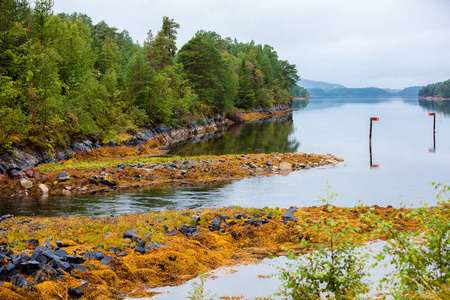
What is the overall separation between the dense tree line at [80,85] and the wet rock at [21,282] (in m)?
18.2

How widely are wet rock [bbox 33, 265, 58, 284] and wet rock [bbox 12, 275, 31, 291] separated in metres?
0.21

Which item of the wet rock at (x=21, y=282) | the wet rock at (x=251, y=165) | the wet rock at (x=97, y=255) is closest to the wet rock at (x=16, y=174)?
the wet rock at (x=97, y=255)

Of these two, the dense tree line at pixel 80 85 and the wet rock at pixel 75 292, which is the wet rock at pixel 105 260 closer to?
the wet rock at pixel 75 292

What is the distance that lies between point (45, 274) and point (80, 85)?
32.0m

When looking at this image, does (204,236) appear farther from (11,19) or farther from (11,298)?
(11,19)

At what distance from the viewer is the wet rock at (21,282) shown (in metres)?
8.91

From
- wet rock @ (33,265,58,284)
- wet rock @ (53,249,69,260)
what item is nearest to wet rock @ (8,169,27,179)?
wet rock @ (53,249,69,260)

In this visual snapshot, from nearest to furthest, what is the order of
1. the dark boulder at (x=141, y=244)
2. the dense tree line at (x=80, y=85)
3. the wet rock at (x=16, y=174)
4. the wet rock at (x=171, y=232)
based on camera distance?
the dark boulder at (x=141, y=244) → the wet rock at (x=171, y=232) → the wet rock at (x=16, y=174) → the dense tree line at (x=80, y=85)

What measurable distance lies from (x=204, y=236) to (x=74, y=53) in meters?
34.8

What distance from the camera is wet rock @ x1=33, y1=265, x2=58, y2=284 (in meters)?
9.23

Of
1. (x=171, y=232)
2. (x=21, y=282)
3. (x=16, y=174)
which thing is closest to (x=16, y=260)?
(x=21, y=282)

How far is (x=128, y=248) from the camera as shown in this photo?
39.4 ft

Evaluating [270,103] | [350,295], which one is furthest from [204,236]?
[270,103]

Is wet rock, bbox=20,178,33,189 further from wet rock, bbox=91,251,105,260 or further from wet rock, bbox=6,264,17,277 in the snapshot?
wet rock, bbox=6,264,17,277
